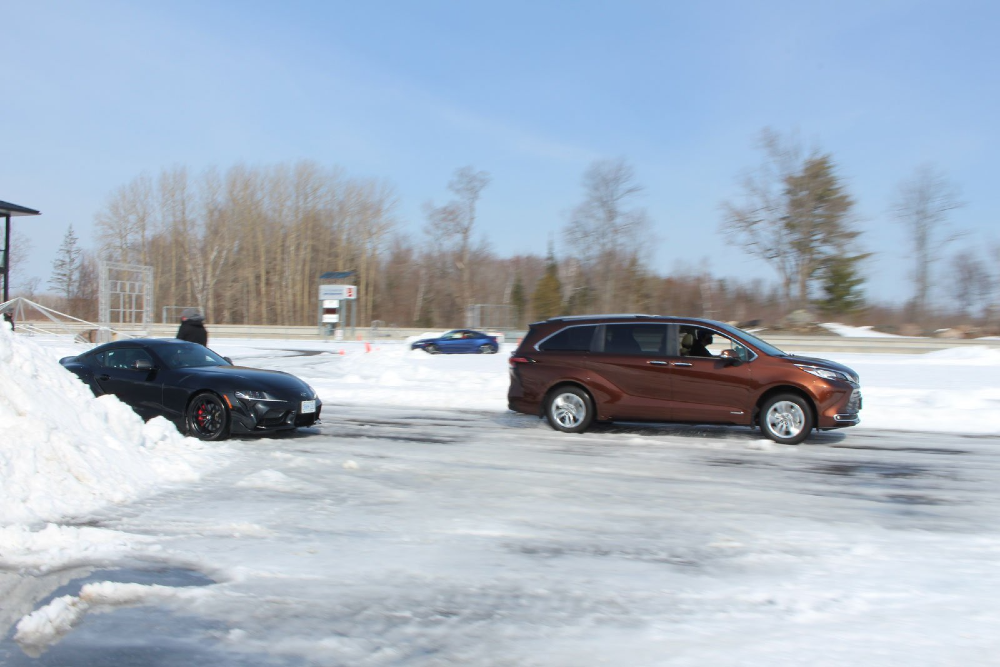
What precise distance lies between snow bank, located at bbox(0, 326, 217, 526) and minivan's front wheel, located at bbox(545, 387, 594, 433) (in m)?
5.07

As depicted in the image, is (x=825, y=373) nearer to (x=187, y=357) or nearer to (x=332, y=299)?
(x=187, y=357)

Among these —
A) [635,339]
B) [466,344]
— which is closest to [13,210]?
[466,344]

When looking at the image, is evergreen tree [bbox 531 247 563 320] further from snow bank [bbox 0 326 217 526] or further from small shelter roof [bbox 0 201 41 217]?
snow bank [bbox 0 326 217 526]

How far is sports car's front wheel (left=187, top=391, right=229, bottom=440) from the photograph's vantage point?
10117 millimetres

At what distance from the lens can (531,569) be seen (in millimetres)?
4910

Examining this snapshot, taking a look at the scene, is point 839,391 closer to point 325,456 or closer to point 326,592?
point 325,456

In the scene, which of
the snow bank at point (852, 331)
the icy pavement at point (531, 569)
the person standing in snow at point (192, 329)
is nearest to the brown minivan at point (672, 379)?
the icy pavement at point (531, 569)

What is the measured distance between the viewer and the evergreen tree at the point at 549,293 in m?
61.3

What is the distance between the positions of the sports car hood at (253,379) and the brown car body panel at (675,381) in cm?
334

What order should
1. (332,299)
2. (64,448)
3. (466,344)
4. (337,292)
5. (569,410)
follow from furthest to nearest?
(332,299) → (337,292) → (466,344) → (569,410) → (64,448)

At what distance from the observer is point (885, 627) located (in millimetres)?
3879

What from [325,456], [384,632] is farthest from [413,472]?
[384,632]

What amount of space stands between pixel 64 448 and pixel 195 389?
3.76 m

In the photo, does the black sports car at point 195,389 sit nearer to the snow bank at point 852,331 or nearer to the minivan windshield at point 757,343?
the minivan windshield at point 757,343
